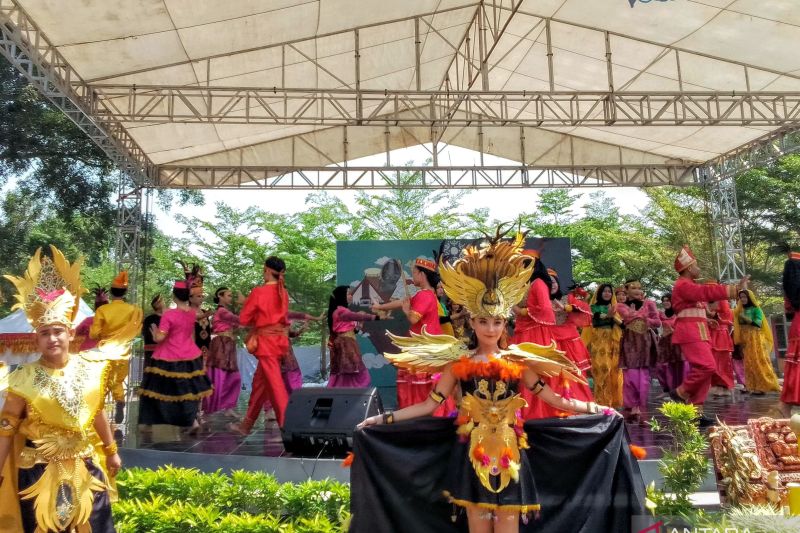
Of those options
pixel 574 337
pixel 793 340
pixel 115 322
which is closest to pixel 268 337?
pixel 115 322

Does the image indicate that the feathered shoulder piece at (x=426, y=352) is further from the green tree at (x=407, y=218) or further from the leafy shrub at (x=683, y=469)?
the green tree at (x=407, y=218)

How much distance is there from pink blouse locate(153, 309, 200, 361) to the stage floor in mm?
832

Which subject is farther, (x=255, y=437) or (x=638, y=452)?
(x=255, y=437)

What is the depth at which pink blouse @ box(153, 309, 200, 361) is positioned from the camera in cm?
649

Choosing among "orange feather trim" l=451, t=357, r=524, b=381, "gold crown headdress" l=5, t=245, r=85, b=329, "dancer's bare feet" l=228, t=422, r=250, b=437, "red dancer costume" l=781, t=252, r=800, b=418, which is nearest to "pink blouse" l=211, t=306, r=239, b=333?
"dancer's bare feet" l=228, t=422, r=250, b=437

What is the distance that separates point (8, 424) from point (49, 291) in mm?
605

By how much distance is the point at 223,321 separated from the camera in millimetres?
8266

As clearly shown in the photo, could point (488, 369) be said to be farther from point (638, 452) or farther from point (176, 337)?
point (176, 337)

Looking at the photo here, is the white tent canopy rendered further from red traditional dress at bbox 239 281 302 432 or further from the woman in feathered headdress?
the woman in feathered headdress

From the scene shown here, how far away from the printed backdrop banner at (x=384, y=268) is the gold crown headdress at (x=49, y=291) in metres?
10.0

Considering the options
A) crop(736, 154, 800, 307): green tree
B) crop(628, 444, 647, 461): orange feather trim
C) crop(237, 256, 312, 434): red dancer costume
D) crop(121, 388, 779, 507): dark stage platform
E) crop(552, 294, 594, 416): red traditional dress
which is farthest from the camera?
crop(736, 154, 800, 307): green tree

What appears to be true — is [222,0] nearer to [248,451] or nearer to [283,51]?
[283,51]

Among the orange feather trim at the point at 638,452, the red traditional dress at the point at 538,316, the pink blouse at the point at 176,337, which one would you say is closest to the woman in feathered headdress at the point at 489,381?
the orange feather trim at the point at 638,452

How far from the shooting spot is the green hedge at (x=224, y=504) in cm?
348
